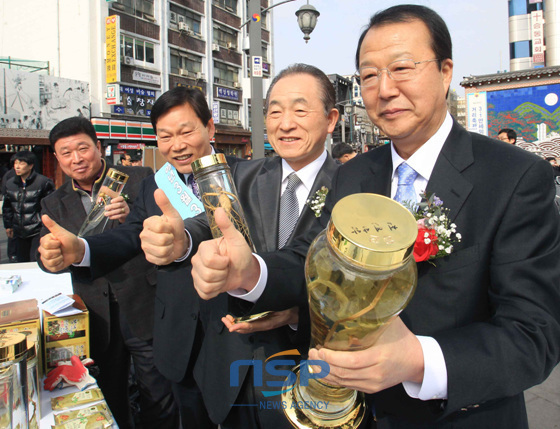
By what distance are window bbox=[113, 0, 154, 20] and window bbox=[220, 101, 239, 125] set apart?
6.87m

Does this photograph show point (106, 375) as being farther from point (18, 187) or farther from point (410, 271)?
point (18, 187)

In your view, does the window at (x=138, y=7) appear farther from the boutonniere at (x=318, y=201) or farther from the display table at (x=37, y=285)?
the boutonniere at (x=318, y=201)

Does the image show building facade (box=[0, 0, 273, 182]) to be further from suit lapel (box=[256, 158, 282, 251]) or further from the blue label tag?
suit lapel (box=[256, 158, 282, 251])

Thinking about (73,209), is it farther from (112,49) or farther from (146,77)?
(146,77)

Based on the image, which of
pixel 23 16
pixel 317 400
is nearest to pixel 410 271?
pixel 317 400

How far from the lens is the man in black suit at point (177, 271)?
2.10 meters

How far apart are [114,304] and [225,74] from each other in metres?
25.6

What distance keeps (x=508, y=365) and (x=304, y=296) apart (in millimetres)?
649

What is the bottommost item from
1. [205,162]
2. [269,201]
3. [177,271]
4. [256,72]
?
[177,271]

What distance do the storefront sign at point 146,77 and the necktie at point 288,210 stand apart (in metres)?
19.5

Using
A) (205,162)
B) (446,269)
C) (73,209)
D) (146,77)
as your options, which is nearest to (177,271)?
(205,162)

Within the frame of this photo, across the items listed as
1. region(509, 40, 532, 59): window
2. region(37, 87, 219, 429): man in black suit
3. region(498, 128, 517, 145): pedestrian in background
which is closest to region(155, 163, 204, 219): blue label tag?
region(37, 87, 219, 429): man in black suit

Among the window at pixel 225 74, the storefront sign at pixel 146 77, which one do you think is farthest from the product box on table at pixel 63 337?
the window at pixel 225 74

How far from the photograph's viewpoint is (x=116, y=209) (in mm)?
2443
